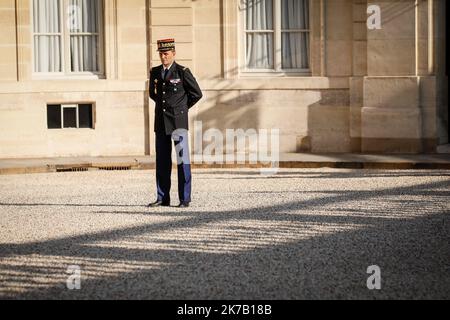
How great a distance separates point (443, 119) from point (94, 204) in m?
9.55

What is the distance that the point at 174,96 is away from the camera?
13.9 m

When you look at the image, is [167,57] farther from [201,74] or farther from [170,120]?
[201,74]

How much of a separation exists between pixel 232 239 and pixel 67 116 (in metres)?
11.0

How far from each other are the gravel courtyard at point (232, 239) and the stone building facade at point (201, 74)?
3.91 meters

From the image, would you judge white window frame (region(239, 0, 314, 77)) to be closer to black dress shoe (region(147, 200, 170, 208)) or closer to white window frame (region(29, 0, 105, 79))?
white window frame (region(29, 0, 105, 79))

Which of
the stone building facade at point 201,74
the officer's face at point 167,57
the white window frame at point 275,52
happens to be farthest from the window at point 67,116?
the officer's face at point 167,57

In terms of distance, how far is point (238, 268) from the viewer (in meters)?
9.20

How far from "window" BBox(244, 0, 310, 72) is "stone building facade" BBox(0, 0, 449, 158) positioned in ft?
0.13

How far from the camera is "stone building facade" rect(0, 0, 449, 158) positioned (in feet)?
69.0

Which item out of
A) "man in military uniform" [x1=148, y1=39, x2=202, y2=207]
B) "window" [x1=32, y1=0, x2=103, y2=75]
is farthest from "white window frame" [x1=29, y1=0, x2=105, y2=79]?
"man in military uniform" [x1=148, y1=39, x2=202, y2=207]

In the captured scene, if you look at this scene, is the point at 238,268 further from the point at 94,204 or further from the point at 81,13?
the point at 81,13

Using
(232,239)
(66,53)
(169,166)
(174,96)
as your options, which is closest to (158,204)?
(169,166)
